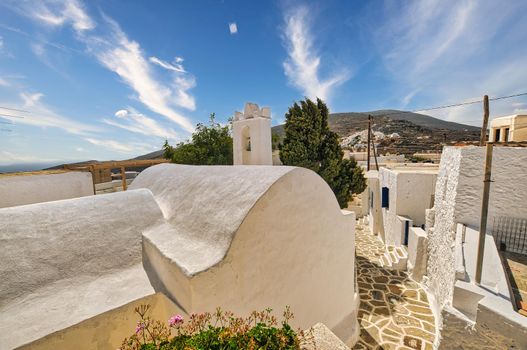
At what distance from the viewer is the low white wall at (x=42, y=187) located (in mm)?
8156

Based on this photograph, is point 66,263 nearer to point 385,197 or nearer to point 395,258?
point 395,258

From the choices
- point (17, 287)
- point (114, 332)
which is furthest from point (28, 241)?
point (114, 332)

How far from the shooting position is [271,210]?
4.50 metres

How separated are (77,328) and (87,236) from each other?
6.61ft

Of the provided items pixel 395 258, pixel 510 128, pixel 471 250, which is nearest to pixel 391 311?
pixel 471 250

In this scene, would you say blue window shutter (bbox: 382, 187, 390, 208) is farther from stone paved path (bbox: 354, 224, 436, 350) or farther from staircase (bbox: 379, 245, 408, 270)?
stone paved path (bbox: 354, 224, 436, 350)

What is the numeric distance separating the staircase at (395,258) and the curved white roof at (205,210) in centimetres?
917

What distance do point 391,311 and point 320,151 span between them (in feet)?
28.0

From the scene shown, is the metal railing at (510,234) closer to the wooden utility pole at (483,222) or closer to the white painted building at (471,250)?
the white painted building at (471,250)

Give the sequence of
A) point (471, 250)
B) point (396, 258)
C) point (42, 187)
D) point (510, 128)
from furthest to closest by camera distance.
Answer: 1. point (510, 128)
2. point (396, 258)
3. point (42, 187)
4. point (471, 250)

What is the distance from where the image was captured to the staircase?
1071 cm

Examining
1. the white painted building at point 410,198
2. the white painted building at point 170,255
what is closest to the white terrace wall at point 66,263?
the white painted building at point 170,255

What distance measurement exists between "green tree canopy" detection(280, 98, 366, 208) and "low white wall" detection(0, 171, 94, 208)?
10.2 metres

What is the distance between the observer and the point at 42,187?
349 inches
